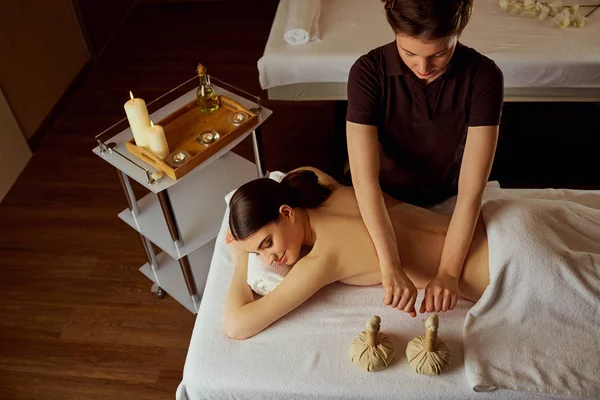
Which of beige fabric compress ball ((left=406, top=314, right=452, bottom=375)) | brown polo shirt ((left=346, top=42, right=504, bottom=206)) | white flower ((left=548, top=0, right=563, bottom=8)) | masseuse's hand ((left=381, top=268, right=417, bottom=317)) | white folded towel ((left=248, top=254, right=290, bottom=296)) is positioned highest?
brown polo shirt ((left=346, top=42, right=504, bottom=206))

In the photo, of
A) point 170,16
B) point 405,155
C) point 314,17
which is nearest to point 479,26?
point 314,17

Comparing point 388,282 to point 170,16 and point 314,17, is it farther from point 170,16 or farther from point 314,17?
point 170,16

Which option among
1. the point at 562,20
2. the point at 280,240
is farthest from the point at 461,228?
the point at 562,20

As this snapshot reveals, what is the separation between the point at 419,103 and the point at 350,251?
1.28 feet

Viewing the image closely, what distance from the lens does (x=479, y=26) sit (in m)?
2.39

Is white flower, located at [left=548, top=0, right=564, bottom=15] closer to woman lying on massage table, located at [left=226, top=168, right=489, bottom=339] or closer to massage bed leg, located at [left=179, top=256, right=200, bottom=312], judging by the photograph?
woman lying on massage table, located at [left=226, top=168, right=489, bottom=339]

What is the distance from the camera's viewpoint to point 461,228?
1.40 m

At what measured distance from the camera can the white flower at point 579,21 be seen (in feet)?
7.58

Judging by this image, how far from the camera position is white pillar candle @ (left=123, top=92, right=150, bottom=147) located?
1.76 meters

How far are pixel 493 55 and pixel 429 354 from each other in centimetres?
131

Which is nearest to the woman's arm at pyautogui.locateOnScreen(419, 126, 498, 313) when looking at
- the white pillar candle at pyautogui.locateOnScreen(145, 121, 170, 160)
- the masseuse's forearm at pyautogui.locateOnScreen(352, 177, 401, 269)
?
the masseuse's forearm at pyautogui.locateOnScreen(352, 177, 401, 269)

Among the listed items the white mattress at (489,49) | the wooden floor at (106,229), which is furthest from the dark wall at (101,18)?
the white mattress at (489,49)

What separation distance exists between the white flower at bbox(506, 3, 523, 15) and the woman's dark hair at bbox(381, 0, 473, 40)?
1460mm

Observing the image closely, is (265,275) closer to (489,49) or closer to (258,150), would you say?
(258,150)
